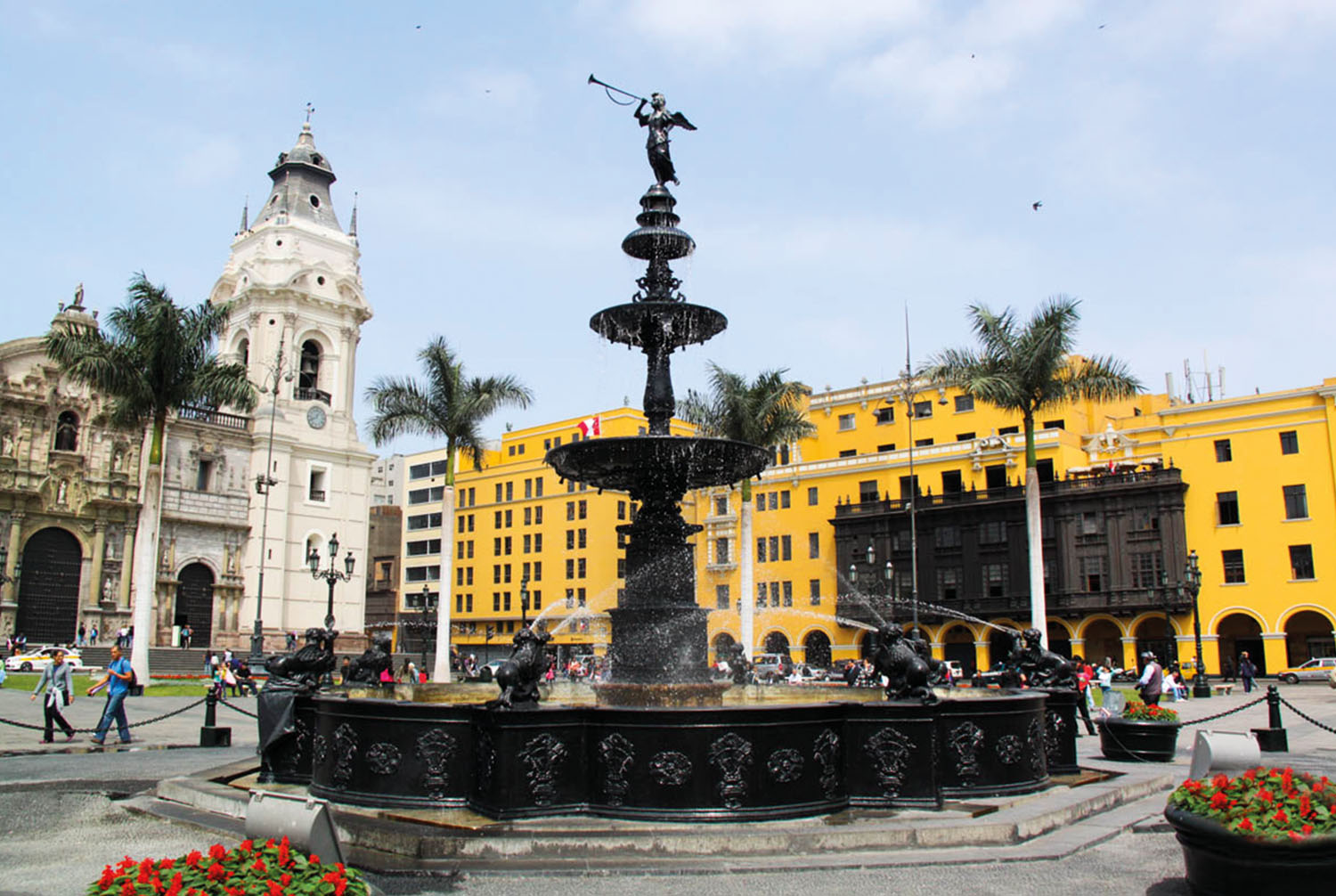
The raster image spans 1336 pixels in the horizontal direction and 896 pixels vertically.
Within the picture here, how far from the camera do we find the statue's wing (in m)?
13.4

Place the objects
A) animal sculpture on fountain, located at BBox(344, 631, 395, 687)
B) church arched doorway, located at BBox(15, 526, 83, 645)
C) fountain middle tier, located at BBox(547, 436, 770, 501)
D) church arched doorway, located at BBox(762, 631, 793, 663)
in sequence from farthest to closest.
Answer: church arched doorway, located at BBox(762, 631, 793, 663), church arched doorway, located at BBox(15, 526, 83, 645), animal sculpture on fountain, located at BBox(344, 631, 395, 687), fountain middle tier, located at BBox(547, 436, 770, 501)

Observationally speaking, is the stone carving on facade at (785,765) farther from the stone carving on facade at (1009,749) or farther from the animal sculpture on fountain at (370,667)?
the animal sculpture on fountain at (370,667)

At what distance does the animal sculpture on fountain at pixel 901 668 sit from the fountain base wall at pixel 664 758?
19 centimetres

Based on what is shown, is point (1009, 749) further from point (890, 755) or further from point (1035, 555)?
point (1035, 555)

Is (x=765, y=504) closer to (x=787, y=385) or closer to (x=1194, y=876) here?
(x=787, y=385)

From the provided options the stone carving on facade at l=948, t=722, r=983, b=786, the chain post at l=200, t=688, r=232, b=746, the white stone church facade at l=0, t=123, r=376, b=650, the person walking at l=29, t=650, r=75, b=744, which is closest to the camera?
the stone carving on facade at l=948, t=722, r=983, b=786

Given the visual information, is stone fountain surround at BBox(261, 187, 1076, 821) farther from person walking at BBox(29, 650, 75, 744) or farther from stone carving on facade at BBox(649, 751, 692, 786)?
person walking at BBox(29, 650, 75, 744)

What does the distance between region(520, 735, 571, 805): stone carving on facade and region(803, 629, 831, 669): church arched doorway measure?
170 ft

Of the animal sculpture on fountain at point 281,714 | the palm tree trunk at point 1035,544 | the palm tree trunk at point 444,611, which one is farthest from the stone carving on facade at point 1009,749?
the palm tree trunk at point 444,611

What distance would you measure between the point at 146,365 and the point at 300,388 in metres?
26.9

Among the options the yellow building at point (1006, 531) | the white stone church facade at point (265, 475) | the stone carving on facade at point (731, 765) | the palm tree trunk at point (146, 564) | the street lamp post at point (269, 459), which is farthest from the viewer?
the street lamp post at point (269, 459)

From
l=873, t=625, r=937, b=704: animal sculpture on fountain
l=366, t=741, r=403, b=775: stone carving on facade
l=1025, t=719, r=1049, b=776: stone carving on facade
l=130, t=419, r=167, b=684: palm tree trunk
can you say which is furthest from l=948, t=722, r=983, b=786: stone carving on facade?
l=130, t=419, r=167, b=684: palm tree trunk

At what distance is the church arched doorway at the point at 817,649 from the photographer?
58844 millimetres

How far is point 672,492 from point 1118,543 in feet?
147
